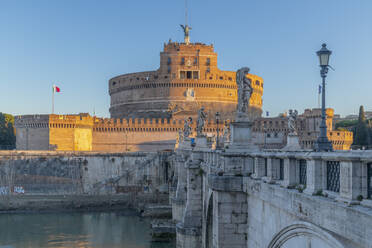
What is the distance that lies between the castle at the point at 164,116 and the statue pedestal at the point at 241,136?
40146 millimetres

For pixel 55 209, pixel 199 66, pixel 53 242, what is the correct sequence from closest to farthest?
pixel 53 242, pixel 55 209, pixel 199 66

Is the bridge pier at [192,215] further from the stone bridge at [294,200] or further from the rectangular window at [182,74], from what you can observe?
the rectangular window at [182,74]

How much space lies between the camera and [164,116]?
64375 mm

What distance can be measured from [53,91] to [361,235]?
167 feet

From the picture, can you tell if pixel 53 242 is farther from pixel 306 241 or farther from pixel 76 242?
pixel 306 241

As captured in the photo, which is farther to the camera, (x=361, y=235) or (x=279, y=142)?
(x=279, y=142)

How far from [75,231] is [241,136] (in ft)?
75.9

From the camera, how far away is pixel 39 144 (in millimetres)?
52156

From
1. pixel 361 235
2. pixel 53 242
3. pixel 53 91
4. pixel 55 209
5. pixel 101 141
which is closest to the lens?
pixel 361 235

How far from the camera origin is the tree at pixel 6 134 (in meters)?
62.9

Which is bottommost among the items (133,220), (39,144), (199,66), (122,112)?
(133,220)

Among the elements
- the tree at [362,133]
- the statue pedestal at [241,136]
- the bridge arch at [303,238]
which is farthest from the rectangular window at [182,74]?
the bridge arch at [303,238]

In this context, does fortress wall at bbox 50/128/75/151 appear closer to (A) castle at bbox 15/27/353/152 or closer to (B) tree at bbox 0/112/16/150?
(A) castle at bbox 15/27/353/152

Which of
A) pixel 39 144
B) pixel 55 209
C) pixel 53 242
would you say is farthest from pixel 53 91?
pixel 53 242
